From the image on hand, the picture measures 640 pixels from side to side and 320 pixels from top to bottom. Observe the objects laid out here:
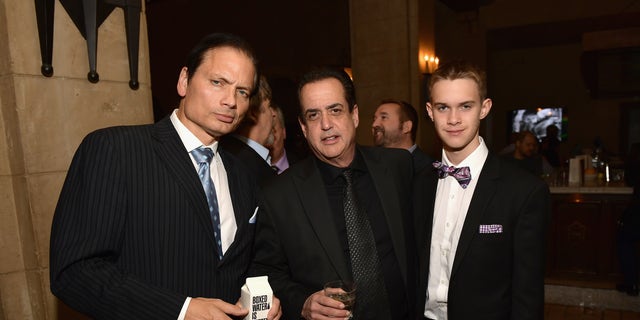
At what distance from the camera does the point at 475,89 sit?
6.13 feet

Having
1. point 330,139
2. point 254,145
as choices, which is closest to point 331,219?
point 330,139

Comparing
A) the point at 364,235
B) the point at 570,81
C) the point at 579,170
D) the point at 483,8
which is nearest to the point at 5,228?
the point at 364,235

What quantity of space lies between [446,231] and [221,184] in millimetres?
1007

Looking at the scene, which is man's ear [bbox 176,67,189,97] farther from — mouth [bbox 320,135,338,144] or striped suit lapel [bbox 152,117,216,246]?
mouth [bbox 320,135,338,144]

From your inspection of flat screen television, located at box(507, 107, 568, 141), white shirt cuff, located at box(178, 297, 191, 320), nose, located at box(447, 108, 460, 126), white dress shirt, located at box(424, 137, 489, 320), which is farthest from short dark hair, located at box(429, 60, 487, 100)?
flat screen television, located at box(507, 107, 568, 141)

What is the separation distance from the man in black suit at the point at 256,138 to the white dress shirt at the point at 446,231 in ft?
3.46

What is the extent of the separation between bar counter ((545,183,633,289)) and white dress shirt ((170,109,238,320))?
4.37m

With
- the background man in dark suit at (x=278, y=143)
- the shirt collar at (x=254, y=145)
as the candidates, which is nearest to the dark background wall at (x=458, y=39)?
the background man in dark suit at (x=278, y=143)

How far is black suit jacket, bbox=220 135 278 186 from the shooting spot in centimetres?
254

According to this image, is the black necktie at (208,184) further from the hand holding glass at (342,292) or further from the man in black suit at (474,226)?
the man in black suit at (474,226)

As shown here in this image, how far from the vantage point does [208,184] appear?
65.1 inches

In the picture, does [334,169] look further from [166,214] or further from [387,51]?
[387,51]

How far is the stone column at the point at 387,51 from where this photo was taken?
628 cm

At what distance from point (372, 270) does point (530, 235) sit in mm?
653
